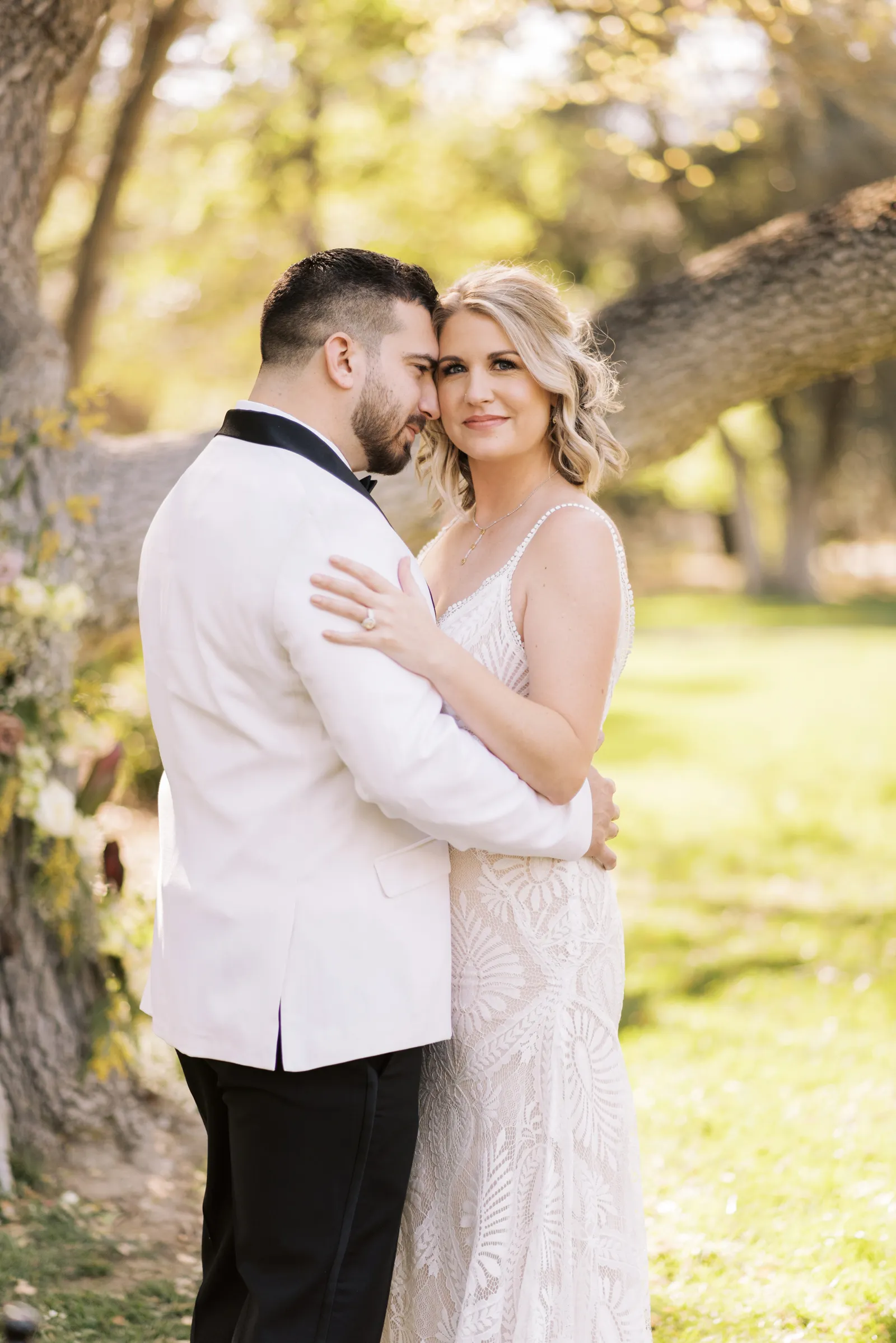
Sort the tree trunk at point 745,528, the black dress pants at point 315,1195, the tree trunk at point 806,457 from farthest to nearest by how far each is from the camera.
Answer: the tree trunk at point 745,528
the tree trunk at point 806,457
the black dress pants at point 315,1195

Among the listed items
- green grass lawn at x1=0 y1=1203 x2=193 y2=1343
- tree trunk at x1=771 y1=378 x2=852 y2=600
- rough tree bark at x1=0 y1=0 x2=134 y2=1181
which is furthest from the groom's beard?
tree trunk at x1=771 y1=378 x2=852 y2=600

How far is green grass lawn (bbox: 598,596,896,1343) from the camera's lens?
3.61 meters

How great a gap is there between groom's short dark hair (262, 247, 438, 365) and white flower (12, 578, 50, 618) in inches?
61.1

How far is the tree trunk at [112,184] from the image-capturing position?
272 inches

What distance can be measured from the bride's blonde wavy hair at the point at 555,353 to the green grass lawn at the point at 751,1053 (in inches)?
91.0

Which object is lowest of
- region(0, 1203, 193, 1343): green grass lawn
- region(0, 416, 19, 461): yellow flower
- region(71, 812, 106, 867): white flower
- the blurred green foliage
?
region(0, 1203, 193, 1343): green grass lawn

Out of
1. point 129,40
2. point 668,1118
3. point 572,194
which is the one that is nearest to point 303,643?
point 668,1118

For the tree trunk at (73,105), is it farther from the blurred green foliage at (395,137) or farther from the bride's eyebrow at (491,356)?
the bride's eyebrow at (491,356)

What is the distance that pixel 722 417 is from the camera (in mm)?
5176

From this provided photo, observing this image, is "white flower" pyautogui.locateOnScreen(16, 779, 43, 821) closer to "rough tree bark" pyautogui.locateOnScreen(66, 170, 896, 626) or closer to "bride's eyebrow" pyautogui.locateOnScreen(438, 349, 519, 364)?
"rough tree bark" pyautogui.locateOnScreen(66, 170, 896, 626)

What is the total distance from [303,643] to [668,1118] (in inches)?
134

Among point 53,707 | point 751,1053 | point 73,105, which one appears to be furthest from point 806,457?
point 53,707

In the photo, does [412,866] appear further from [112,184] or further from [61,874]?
[112,184]

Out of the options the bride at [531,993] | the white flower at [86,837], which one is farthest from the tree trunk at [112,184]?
the bride at [531,993]
